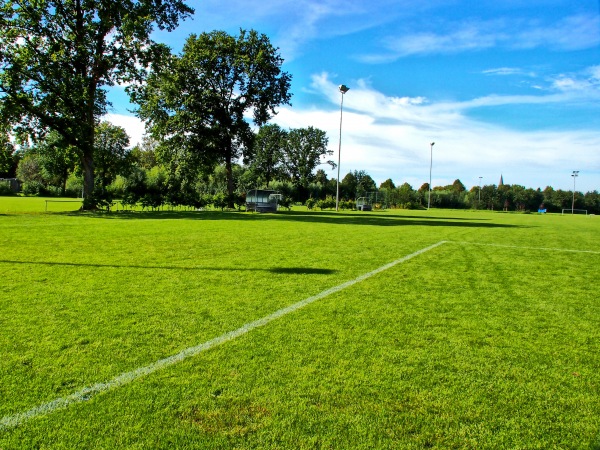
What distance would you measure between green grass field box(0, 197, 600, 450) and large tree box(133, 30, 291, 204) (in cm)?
2737

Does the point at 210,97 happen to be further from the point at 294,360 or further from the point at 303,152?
the point at 303,152

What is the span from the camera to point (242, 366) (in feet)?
10.6

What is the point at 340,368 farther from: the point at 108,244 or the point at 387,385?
the point at 108,244

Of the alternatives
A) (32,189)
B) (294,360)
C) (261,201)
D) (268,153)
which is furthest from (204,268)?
(268,153)

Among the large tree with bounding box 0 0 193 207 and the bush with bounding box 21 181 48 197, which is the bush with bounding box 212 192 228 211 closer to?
the large tree with bounding box 0 0 193 207

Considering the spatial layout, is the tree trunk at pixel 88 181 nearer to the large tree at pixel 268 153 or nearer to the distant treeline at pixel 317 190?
the distant treeline at pixel 317 190

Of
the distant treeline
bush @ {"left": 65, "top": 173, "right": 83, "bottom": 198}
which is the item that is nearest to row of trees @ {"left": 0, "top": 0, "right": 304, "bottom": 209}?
Result: the distant treeline

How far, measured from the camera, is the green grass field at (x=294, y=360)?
7.88 feet

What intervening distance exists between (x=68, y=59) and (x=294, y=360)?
89.5 ft

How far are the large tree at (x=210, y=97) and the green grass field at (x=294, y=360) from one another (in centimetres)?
2737

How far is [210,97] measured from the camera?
3347 centimetres

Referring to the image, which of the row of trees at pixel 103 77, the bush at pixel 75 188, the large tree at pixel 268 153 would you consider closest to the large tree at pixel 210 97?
the row of trees at pixel 103 77

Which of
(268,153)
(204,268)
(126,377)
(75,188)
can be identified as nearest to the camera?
(126,377)

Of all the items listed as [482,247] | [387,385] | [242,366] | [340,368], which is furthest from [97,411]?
[482,247]
